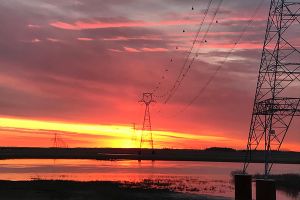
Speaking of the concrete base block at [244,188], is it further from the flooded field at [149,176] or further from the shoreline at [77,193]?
the flooded field at [149,176]

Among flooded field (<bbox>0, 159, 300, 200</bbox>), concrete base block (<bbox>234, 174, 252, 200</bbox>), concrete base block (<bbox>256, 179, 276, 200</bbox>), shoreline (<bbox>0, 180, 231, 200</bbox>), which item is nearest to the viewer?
concrete base block (<bbox>256, 179, 276, 200</bbox>)

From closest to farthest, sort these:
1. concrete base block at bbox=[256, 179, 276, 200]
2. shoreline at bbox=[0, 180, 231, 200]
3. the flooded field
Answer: concrete base block at bbox=[256, 179, 276, 200] → shoreline at bbox=[0, 180, 231, 200] → the flooded field

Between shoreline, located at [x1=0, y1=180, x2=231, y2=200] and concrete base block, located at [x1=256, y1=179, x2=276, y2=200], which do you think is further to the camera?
shoreline, located at [x1=0, y1=180, x2=231, y2=200]

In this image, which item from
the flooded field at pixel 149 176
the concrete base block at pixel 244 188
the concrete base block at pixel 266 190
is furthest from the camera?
the flooded field at pixel 149 176

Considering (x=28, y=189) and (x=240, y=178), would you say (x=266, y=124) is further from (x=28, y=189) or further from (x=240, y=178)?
(x=28, y=189)

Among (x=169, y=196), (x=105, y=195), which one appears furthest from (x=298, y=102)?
(x=105, y=195)

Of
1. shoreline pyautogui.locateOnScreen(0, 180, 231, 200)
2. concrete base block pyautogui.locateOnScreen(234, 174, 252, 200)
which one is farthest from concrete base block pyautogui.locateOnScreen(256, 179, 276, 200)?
shoreline pyautogui.locateOnScreen(0, 180, 231, 200)

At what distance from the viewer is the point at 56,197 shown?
168 ft

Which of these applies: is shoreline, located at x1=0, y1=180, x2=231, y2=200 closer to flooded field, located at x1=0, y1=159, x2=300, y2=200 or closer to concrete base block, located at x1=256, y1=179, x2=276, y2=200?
flooded field, located at x1=0, y1=159, x2=300, y2=200

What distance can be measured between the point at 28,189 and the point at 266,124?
2614 cm

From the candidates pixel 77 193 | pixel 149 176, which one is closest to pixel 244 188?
pixel 77 193

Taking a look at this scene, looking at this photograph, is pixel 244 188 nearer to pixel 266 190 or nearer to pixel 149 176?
pixel 266 190

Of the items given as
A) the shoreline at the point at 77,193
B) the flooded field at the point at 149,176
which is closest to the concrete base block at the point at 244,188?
the shoreline at the point at 77,193

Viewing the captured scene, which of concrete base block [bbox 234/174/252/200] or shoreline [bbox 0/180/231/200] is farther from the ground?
concrete base block [bbox 234/174/252/200]
